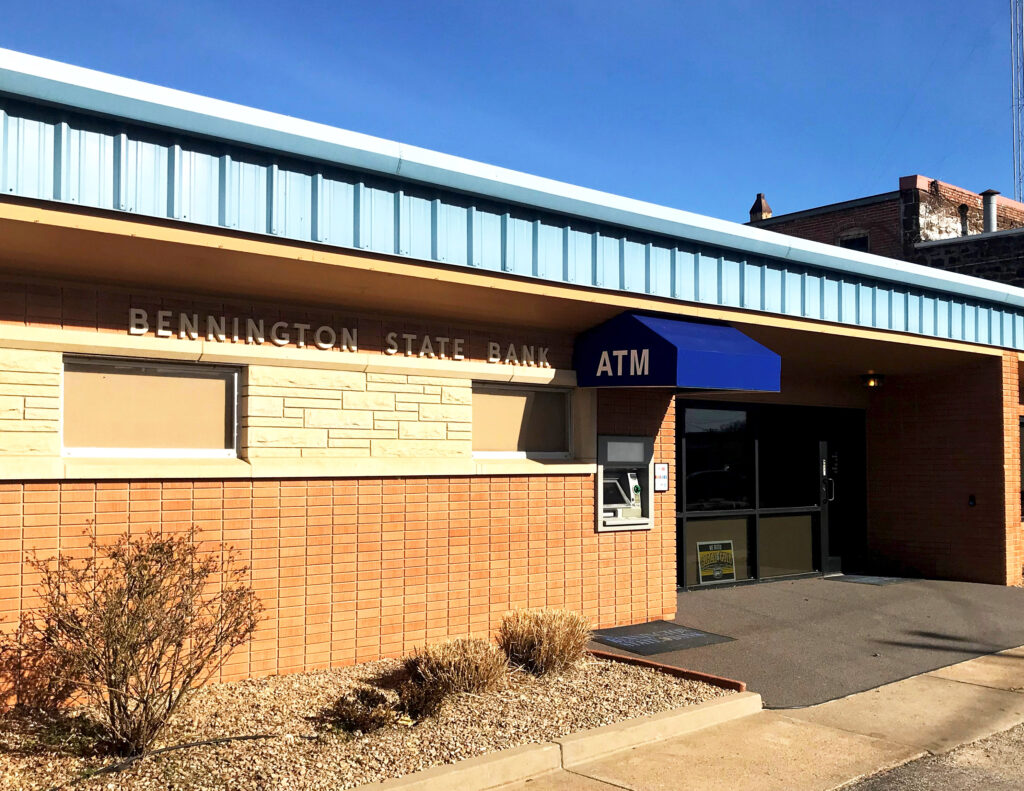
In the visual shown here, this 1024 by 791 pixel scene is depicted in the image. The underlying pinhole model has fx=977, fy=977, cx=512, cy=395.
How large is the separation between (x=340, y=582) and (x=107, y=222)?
3.31 metres

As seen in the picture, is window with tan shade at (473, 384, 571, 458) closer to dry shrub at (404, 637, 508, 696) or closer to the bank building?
the bank building

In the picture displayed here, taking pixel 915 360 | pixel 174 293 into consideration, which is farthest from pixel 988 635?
pixel 174 293

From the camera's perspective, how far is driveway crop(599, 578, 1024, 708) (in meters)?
8.35

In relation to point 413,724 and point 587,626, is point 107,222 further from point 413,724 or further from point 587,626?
point 587,626

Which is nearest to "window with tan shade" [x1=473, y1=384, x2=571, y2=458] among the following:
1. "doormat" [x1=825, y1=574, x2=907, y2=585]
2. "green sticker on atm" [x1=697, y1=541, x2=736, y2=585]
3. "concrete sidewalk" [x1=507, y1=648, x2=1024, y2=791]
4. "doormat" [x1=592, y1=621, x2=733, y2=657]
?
"doormat" [x1=592, y1=621, x2=733, y2=657]

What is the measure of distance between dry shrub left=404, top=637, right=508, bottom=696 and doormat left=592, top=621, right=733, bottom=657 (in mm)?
2090

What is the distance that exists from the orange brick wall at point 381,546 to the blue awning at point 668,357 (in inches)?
27.3

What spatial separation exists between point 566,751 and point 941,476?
10.3 meters

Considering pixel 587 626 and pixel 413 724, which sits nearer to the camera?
pixel 413 724

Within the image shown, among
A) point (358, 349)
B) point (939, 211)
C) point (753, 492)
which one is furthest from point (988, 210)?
point (358, 349)

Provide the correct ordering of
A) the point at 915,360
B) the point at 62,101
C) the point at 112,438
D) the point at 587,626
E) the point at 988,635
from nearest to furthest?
the point at 62,101 → the point at 112,438 → the point at 587,626 → the point at 988,635 → the point at 915,360

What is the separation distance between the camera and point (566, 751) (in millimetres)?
6012

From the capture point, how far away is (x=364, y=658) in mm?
7902

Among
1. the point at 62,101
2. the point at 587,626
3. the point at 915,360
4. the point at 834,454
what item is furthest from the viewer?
the point at 834,454
